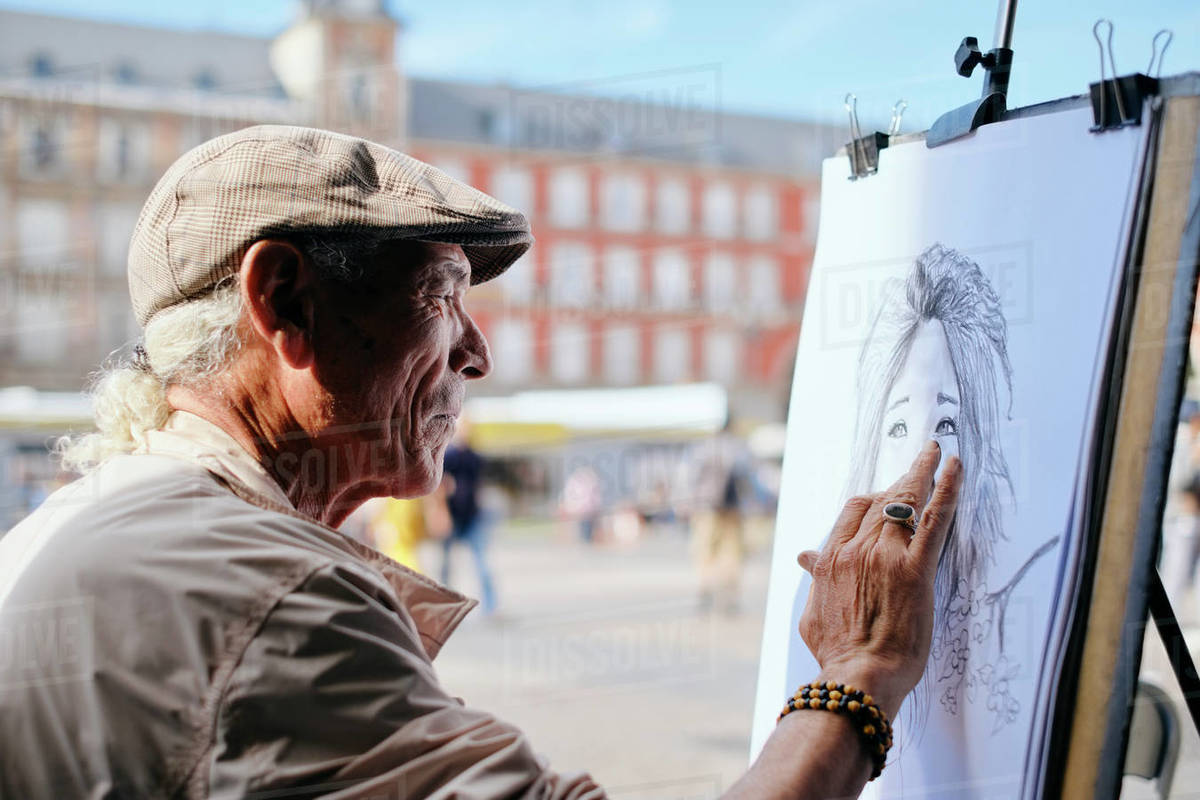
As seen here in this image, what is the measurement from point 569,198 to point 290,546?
29.3 metres

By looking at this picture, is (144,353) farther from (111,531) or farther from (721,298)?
(721,298)

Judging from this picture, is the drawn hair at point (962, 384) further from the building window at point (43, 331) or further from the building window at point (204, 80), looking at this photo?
the building window at point (43, 331)

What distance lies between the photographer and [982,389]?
1070mm

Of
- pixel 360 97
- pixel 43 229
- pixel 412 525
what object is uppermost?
pixel 360 97

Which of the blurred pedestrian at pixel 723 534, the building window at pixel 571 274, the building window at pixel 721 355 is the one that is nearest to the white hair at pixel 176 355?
the blurred pedestrian at pixel 723 534

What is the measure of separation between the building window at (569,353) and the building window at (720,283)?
4.13 m

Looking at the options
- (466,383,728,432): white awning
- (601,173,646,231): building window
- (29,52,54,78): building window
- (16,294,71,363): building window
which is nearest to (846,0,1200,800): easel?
(466,383,728,432): white awning

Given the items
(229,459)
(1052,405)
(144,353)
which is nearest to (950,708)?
(1052,405)

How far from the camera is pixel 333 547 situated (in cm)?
81

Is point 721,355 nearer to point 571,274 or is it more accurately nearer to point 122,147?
point 571,274

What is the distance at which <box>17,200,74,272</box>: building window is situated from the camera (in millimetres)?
22016

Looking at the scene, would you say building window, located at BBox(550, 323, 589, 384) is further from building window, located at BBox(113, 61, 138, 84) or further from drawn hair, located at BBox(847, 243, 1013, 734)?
drawn hair, located at BBox(847, 243, 1013, 734)

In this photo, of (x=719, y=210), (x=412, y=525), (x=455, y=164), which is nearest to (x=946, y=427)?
(x=412, y=525)

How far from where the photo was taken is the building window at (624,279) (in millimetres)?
29766
